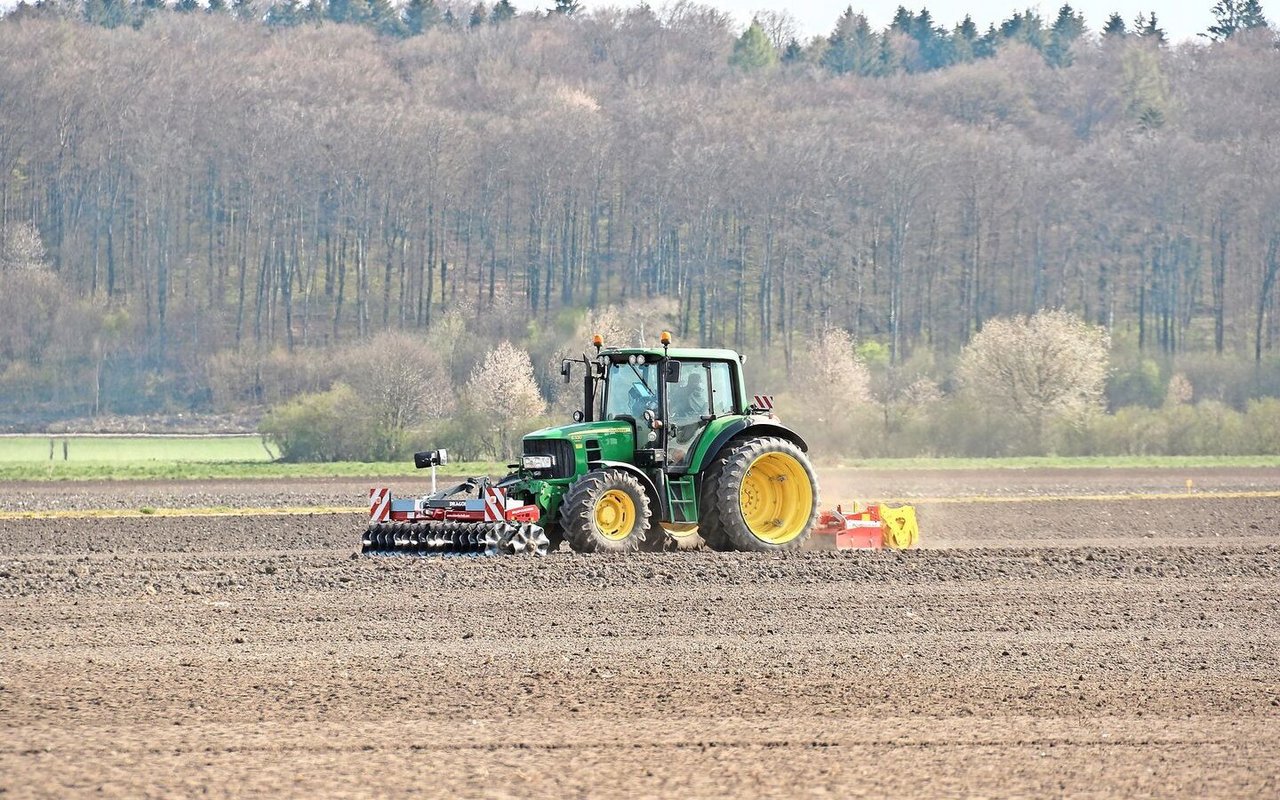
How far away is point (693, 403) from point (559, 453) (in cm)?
158

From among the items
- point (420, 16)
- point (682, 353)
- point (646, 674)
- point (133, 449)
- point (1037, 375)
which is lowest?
point (133, 449)

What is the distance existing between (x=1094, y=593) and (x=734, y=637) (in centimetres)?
439

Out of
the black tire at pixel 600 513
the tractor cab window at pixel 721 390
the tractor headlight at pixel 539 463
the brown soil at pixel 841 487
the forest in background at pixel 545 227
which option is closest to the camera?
the black tire at pixel 600 513

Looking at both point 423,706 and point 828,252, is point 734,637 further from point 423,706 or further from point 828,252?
point 828,252

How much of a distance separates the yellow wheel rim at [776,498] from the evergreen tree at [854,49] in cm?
11587

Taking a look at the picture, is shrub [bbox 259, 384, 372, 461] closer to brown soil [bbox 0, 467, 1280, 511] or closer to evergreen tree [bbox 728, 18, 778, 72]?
brown soil [bbox 0, 467, 1280, 511]

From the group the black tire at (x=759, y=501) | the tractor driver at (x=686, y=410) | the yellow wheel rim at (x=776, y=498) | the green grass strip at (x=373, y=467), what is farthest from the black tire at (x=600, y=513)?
the green grass strip at (x=373, y=467)

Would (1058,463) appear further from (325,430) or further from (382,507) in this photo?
(382,507)

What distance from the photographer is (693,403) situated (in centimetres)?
1802

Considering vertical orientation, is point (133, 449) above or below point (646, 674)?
below

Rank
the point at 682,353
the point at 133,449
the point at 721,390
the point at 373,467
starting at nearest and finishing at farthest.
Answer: the point at 682,353, the point at 721,390, the point at 373,467, the point at 133,449

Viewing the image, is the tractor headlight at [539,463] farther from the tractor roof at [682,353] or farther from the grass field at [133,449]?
the grass field at [133,449]

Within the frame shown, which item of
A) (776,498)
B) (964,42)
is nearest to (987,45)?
(964,42)

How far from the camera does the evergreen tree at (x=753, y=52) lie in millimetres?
123250
